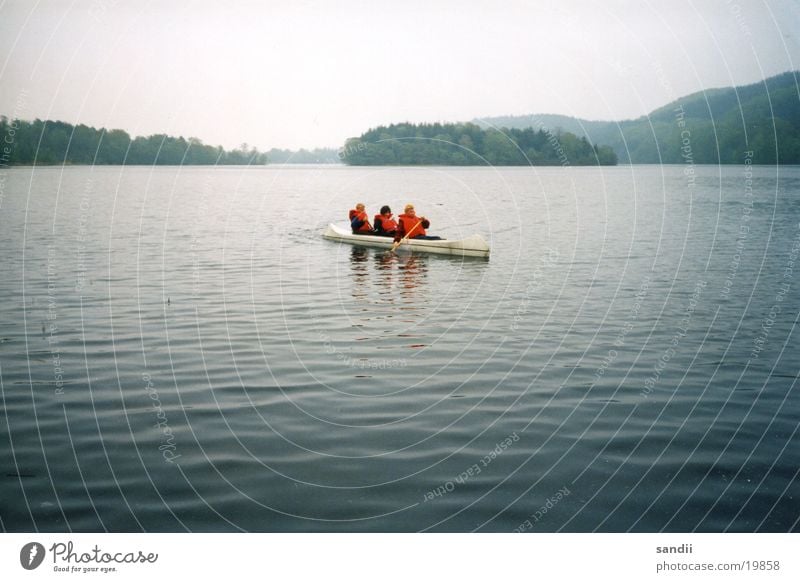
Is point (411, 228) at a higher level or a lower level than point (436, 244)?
higher

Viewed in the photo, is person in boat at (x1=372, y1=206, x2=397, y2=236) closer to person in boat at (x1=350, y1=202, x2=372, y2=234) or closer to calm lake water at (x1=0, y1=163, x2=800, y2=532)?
person in boat at (x1=350, y1=202, x2=372, y2=234)

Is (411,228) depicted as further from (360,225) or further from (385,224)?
(360,225)

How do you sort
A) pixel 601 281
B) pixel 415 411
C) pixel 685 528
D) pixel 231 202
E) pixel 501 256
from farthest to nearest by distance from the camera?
pixel 231 202
pixel 501 256
pixel 601 281
pixel 415 411
pixel 685 528

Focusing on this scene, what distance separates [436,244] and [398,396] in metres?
16.3

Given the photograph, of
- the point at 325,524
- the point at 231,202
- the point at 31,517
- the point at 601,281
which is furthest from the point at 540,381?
the point at 231,202

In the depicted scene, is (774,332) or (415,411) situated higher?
(774,332)

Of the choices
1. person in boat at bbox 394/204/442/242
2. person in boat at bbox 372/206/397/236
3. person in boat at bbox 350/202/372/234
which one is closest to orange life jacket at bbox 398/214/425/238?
person in boat at bbox 394/204/442/242

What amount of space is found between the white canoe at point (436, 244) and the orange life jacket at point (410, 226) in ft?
1.19

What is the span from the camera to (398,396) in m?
11.3

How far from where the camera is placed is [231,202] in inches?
2388

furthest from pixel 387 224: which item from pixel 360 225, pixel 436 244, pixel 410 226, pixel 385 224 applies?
pixel 436 244

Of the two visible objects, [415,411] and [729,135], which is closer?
[415,411]

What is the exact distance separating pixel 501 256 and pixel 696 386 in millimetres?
16588

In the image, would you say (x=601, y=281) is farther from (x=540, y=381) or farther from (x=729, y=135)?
(x=729, y=135)
